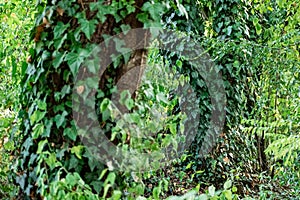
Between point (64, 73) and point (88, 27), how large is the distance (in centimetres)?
25

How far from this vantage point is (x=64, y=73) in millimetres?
2049

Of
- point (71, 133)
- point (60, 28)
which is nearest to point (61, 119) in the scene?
point (71, 133)

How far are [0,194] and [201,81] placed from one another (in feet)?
8.80

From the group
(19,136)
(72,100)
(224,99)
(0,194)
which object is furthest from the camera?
(224,99)

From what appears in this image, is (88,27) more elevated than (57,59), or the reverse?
A: (88,27)

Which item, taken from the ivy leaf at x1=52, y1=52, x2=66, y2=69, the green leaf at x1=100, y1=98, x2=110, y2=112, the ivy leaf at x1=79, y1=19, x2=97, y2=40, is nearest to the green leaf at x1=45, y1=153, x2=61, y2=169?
the green leaf at x1=100, y1=98, x2=110, y2=112

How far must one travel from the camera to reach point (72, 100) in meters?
2.04

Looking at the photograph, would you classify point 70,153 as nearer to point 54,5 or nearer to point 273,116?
point 54,5

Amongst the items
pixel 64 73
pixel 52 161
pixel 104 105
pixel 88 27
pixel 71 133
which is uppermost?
pixel 88 27

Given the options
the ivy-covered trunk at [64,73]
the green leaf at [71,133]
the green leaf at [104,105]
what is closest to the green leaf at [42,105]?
the ivy-covered trunk at [64,73]

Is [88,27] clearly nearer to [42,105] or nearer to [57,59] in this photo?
[57,59]

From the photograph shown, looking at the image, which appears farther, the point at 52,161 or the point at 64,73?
the point at 64,73

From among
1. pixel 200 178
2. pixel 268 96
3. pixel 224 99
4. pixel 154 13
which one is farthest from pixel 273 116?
pixel 154 13

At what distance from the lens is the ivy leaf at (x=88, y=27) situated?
1955 millimetres
